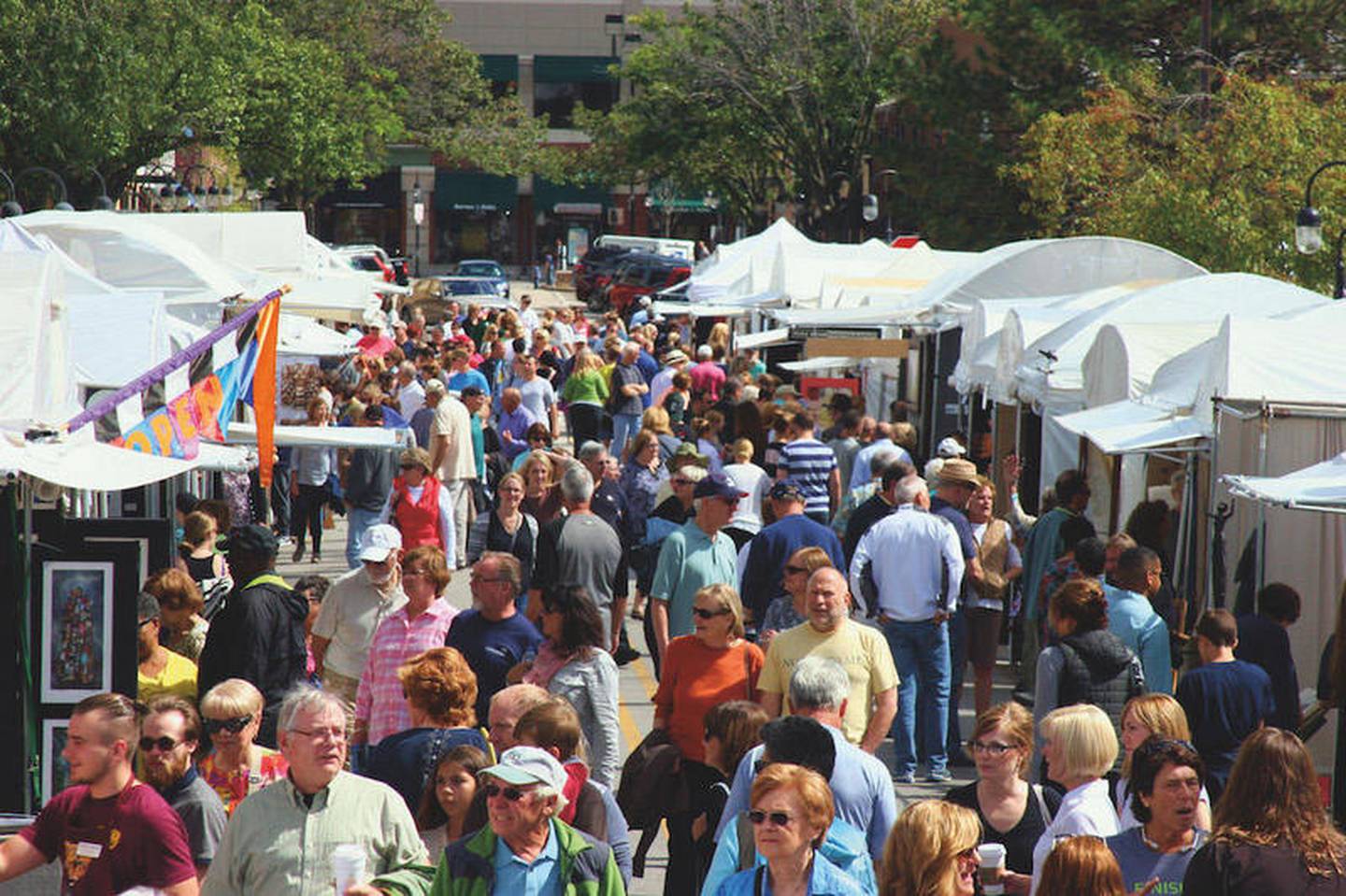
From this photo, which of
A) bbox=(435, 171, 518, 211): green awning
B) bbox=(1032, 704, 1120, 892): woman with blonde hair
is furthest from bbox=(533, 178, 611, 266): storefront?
bbox=(1032, 704, 1120, 892): woman with blonde hair

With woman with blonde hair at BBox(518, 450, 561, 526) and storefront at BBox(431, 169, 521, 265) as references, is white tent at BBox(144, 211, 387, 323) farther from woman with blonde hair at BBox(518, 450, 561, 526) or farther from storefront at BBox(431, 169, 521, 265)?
storefront at BBox(431, 169, 521, 265)

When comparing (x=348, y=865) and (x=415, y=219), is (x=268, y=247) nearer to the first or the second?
(x=348, y=865)

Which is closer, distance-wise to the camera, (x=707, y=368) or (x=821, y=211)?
(x=707, y=368)

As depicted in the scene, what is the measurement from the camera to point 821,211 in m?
57.9

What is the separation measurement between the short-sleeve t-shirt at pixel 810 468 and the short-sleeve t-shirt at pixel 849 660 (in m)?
6.29

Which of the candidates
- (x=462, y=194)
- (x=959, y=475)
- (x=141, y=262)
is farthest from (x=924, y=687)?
(x=462, y=194)

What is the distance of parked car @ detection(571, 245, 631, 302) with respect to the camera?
65.2 meters

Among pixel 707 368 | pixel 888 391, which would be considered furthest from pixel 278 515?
pixel 888 391

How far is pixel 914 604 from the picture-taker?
38.1 feet

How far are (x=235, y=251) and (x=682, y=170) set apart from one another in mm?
39630

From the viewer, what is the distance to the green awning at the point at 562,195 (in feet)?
296

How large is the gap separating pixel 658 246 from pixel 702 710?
193ft

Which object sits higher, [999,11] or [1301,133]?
[999,11]

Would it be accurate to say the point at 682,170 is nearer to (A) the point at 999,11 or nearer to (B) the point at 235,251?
(A) the point at 999,11
